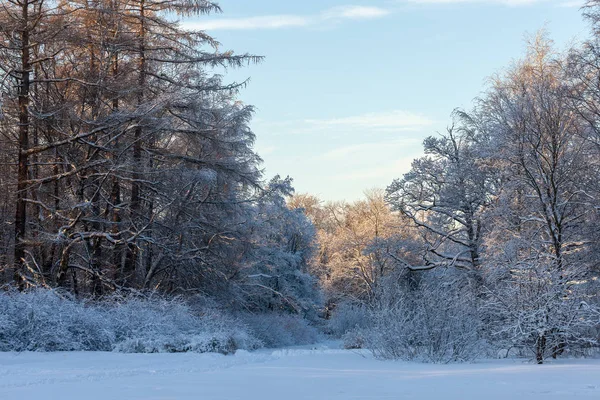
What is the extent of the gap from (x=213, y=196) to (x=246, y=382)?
1596 centimetres

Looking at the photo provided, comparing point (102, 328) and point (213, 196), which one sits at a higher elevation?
point (213, 196)

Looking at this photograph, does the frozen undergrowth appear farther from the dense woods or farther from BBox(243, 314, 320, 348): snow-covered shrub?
BBox(243, 314, 320, 348): snow-covered shrub

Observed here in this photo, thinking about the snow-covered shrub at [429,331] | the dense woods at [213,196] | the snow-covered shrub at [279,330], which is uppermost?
the dense woods at [213,196]

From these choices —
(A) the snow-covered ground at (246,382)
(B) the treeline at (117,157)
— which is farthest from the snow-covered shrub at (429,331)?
(B) the treeline at (117,157)

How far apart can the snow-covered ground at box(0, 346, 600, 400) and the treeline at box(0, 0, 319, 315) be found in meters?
7.38

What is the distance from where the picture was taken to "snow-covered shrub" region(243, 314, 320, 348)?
2186cm

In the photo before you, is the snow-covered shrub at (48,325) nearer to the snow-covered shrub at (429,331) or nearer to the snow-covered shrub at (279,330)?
the snow-covered shrub at (429,331)

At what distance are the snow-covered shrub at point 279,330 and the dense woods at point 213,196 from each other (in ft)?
0.66

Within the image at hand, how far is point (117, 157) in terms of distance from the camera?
19031 mm

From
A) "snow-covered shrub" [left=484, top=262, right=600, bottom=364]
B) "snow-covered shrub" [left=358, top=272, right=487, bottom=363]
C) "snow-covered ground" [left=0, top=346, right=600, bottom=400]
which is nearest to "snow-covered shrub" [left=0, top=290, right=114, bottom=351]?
"snow-covered ground" [left=0, top=346, right=600, bottom=400]

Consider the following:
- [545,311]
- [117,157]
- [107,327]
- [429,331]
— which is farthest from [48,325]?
[545,311]

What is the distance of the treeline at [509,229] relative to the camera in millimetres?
12484

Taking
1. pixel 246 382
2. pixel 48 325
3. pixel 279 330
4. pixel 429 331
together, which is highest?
pixel 48 325

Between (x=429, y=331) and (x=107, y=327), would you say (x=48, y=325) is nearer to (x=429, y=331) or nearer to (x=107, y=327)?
(x=107, y=327)
